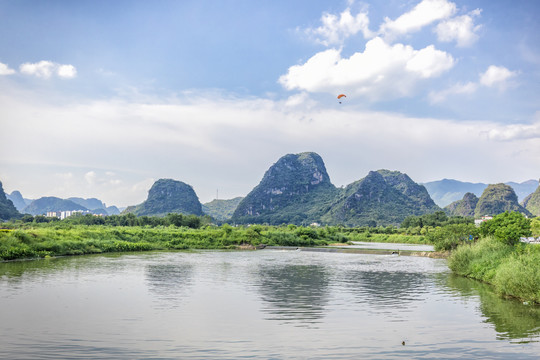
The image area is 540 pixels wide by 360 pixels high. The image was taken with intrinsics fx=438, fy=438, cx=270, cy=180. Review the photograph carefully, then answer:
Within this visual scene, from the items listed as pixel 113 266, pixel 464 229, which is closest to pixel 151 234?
pixel 113 266

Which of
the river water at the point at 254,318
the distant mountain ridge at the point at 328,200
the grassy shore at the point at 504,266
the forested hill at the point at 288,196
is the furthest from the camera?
the forested hill at the point at 288,196

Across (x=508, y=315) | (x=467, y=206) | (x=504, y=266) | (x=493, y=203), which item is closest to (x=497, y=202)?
(x=493, y=203)

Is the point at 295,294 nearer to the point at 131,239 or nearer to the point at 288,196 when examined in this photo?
the point at 131,239

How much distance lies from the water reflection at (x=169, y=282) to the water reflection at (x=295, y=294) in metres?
3.22

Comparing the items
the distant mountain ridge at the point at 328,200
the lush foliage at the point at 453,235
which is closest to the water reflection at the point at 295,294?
the lush foliage at the point at 453,235

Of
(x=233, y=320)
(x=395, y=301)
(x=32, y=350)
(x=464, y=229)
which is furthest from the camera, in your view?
(x=464, y=229)

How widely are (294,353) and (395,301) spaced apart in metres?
8.07

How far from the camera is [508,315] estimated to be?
43.1ft

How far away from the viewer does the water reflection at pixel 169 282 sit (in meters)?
15.8

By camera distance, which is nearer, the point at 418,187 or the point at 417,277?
the point at 417,277

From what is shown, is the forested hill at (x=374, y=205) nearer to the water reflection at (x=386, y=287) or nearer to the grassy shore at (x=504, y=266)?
the water reflection at (x=386, y=287)

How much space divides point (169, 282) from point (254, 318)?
845 centimetres

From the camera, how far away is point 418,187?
173 metres

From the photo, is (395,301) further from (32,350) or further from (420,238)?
(420,238)
